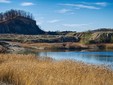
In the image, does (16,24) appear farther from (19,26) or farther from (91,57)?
(91,57)

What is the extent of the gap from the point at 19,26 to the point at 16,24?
2233mm

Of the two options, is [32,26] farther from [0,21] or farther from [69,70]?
[69,70]

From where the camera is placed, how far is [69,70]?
16.8m

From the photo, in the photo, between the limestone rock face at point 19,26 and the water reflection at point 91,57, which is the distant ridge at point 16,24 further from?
the water reflection at point 91,57

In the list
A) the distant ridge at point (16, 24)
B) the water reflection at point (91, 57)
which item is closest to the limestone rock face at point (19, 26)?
the distant ridge at point (16, 24)

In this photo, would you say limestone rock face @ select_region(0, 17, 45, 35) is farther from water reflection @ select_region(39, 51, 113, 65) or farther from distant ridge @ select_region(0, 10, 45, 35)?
water reflection @ select_region(39, 51, 113, 65)

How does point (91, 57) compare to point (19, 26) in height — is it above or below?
below

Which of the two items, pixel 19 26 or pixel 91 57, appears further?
pixel 19 26

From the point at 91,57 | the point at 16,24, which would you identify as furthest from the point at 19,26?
the point at 91,57

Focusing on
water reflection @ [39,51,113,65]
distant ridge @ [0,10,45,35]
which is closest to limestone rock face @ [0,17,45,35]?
distant ridge @ [0,10,45,35]

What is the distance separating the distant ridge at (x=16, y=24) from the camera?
178 meters

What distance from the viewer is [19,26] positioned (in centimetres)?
18600

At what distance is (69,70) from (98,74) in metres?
1.62

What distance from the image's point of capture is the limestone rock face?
579 ft
